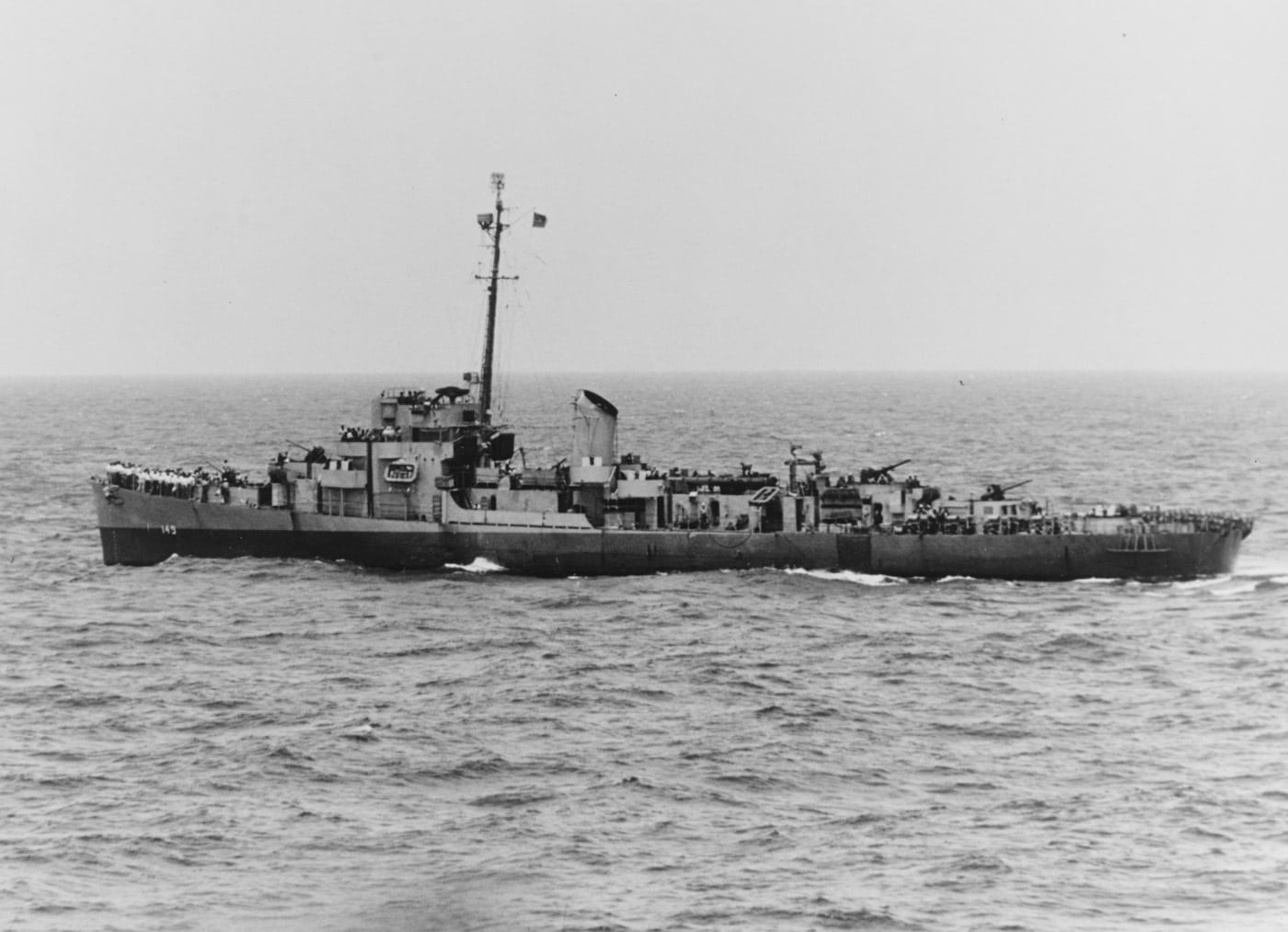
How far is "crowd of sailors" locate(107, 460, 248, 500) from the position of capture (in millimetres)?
53281

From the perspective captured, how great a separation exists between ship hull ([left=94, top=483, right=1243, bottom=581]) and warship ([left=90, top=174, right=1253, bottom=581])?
57 millimetres

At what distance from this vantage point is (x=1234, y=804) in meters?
24.7

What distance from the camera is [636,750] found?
95.6ft

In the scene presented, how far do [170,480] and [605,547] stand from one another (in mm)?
16576

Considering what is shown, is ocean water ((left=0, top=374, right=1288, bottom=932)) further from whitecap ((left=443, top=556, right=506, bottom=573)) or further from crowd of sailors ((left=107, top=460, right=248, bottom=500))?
crowd of sailors ((left=107, top=460, right=248, bottom=500))

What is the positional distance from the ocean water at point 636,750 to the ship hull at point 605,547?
Answer: 88cm

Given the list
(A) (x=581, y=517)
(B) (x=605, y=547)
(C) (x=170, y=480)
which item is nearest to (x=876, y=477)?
(B) (x=605, y=547)

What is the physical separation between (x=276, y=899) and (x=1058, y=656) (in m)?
22.7

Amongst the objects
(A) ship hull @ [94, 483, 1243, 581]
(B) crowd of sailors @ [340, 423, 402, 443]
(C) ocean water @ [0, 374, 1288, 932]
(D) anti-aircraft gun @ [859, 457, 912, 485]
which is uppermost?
(B) crowd of sailors @ [340, 423, 402, 443]

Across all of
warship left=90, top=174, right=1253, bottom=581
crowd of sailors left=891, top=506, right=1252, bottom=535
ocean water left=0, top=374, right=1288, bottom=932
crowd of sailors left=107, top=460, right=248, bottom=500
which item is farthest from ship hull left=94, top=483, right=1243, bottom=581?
ocean water left=0, top=374, right=1288, bottom=932

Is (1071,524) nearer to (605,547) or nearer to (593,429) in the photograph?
(605,547)

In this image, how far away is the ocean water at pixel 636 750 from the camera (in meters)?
21.2

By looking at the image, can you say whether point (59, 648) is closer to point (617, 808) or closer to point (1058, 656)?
point (617, 808)

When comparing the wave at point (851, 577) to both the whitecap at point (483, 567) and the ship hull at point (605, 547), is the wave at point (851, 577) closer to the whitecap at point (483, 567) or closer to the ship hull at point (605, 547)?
the ship hull at point (605, 547)
